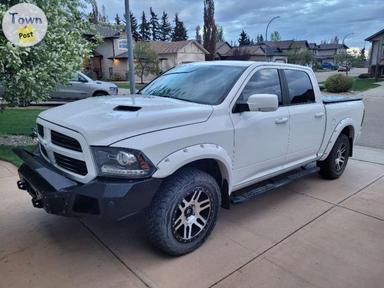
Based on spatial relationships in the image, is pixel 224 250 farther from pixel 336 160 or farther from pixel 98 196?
pixel 336 160

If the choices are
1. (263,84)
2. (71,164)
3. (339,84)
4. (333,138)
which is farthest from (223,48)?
(71,164)

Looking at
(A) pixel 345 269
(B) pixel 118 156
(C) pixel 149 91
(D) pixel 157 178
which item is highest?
(C) pixel 149 91

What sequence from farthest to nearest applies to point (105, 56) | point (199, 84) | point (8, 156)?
point (105, 56) < point (8, 156) < point (199, 84)

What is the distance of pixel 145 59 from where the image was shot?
109ft

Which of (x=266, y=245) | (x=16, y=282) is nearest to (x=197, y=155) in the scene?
(x=266, y=245)

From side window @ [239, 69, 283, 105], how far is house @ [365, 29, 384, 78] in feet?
142

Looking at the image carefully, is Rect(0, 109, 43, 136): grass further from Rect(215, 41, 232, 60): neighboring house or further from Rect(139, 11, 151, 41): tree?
Rect(139, 11, 151, 41): tree

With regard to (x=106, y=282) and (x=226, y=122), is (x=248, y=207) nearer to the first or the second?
(x=226, y=122)

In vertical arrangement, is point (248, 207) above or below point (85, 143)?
below

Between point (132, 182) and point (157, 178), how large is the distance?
0.21m

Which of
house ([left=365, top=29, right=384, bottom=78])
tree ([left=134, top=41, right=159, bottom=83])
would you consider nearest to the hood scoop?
tree ([left=134, top=41, right=159, bottom=83])

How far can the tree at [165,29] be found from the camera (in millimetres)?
85125

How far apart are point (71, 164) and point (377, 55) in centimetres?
4958

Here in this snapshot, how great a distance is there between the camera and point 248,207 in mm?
4355
